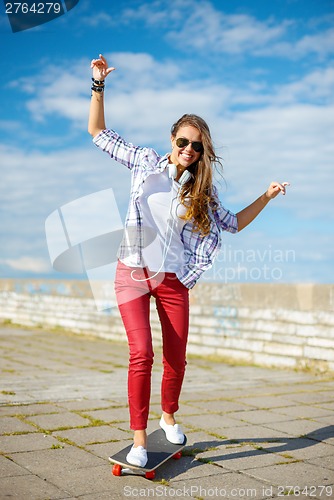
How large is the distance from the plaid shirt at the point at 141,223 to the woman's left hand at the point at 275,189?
251mm

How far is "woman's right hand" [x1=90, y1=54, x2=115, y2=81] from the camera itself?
10.8 ft

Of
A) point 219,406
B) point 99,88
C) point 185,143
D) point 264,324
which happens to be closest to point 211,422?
point 219,406

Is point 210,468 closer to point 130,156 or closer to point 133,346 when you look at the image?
point 133,346

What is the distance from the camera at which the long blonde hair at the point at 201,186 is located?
10.6ft

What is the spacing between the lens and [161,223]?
10.6 feet

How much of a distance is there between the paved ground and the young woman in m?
0.30

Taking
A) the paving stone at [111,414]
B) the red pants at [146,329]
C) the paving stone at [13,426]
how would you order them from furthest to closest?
the paving stone at [111,414] → the paving stone at [13,426] → the red pants at [146,329]

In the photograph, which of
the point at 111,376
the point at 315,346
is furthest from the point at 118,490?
the point at 315,346

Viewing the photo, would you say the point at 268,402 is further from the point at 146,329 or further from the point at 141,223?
the point at 141,223

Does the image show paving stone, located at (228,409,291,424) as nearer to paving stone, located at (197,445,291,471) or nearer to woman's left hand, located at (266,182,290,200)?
paving stone, located at (197,445,291,471)

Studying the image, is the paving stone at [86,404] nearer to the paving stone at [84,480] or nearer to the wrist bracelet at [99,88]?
the paving stone at [84,480]

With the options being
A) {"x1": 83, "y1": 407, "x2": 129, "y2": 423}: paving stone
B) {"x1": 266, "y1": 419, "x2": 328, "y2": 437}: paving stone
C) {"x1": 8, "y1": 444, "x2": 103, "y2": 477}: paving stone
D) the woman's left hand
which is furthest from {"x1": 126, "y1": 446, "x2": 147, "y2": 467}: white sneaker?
the woman's left hand

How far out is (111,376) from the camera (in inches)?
264

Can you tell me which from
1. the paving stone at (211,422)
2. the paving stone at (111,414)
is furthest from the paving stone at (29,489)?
the paving stone at (211,422)
